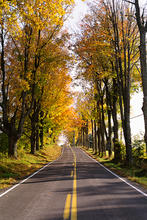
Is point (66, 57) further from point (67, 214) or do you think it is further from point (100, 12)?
point (67, 214)

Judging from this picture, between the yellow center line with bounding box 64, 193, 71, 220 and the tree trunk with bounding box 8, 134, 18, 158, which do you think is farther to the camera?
the tree trunk with bounding box 8, 134, 18, 158

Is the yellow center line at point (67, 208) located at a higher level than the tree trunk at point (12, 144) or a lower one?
lower

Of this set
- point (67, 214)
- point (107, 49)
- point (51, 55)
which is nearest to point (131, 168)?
point (107, 49)

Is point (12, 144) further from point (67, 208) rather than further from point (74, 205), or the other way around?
point (67, 208)

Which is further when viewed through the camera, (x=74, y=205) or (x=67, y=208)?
(x=74, y=205)

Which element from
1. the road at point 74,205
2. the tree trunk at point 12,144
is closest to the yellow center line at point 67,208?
the road at point 74,205

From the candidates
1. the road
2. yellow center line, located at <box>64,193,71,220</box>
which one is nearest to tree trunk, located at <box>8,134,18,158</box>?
the road

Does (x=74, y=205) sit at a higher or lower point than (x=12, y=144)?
lower

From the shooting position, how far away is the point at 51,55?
19469 mm

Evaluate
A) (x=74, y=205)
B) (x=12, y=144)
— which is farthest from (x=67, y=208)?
(x=12, y=144)

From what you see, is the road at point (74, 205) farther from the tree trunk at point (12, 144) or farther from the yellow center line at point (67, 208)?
the tree trunk at point (12, 144)

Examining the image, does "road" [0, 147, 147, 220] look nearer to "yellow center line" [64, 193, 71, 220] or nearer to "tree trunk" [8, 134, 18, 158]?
"yellow center line" [64, 193, 71, 220]

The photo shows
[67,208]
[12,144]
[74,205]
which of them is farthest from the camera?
[12,144]

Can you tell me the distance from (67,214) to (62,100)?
26102mm
